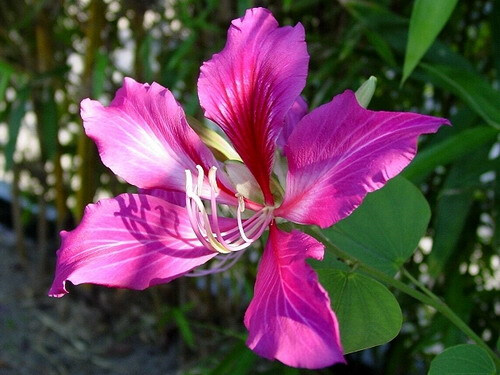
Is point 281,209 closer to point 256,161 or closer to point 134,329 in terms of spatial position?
point 256,161

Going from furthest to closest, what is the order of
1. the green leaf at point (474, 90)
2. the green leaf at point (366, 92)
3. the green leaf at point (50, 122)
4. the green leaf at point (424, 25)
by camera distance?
the green leaf at point (50, 122)
the green leaf at point (474, 90)
the green leaf at point (424, 25)
the green leaf at point (366, 92)

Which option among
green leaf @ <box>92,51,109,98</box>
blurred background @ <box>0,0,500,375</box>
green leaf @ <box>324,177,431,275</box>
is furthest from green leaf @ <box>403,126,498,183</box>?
green leaf @ <box>92,51,109,98</box>

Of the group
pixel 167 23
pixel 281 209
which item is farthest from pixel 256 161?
pixel 167 23

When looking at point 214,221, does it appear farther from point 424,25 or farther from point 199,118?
point 199,118

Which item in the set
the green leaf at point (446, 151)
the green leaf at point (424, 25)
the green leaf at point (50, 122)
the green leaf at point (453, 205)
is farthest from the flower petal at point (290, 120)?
the green leaf at point (50, 122)

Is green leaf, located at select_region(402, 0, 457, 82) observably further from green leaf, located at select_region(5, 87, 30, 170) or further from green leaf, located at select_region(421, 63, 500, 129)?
green leaf, located at select_region(5, 87, 30, 170)

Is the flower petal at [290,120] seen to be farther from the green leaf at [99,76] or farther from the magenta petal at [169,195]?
the green leaf at [99,76]
